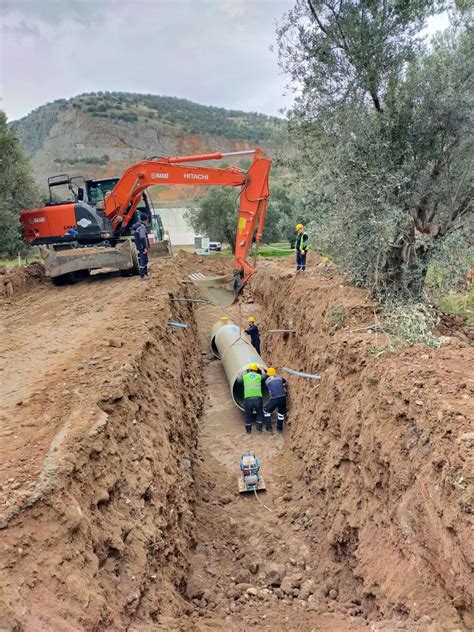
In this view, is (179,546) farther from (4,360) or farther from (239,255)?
(239,255)

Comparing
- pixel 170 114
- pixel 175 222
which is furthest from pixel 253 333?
pixel 170 114

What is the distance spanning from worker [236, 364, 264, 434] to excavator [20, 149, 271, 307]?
223cm

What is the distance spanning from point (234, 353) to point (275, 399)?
7.92ft

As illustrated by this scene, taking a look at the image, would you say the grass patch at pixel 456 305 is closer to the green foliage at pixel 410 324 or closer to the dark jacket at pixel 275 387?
the green foliage at pixel 410 324

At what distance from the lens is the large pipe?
11.7 m

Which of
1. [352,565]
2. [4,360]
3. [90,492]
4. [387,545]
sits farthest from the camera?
[4,360]

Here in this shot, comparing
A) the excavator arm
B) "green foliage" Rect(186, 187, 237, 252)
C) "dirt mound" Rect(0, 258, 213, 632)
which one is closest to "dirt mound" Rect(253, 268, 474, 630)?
"dirt mound" Rect(0, 258, 213, 632)

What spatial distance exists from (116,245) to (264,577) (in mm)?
10455

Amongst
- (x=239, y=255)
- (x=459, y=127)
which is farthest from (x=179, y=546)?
(x=459, y=127)

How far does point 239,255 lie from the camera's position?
11.6 metres

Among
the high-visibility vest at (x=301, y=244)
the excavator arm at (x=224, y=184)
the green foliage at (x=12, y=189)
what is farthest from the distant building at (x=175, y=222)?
the excavator arm at (x=224, y=184)

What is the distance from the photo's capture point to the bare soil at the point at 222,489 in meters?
4.16

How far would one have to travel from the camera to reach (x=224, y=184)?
39.2 feet

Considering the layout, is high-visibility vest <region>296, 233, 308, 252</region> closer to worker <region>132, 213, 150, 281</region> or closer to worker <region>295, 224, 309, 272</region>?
worker <region>295, 224, 309, 272</region>
